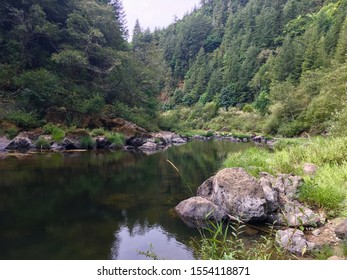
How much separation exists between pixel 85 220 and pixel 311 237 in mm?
5765

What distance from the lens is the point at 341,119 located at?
1667cm

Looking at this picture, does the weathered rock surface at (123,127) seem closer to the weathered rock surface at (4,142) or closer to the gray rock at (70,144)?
the gray rock at (70,144)

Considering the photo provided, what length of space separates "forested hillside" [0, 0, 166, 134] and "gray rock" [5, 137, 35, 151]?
1.94 metres

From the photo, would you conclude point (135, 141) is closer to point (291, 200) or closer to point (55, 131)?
point (55, 131)

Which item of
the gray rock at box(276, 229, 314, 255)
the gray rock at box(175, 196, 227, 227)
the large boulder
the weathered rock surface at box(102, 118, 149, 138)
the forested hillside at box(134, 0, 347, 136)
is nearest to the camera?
the gray rock at box(276, 229, 314, 255)

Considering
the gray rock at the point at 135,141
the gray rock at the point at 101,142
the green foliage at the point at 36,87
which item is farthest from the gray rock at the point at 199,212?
the green foliage at the point at 36,87

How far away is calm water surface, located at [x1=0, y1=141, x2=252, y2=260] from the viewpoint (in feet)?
22.7

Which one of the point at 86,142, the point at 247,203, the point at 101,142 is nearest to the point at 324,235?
the point at 247,203

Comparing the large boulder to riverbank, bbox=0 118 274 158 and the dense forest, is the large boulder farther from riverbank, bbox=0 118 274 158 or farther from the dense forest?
riverbank, bbox=0 118 274 158

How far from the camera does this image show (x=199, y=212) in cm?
896

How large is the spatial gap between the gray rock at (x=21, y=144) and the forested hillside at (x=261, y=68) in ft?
68.2

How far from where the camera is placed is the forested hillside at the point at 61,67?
26781mm

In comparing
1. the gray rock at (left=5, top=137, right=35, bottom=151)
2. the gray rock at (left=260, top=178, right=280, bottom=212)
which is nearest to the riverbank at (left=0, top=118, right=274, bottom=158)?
the gray rock at (left=5, top=137, right=35, bottom=151)

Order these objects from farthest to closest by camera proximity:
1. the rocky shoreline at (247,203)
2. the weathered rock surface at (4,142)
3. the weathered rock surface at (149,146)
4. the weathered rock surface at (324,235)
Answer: the weathered rock surface at (149,146) < the weathered rock surface at (4,142) < the rocky shoreline at (247,203) < the weathered rock surface at (324,235)
